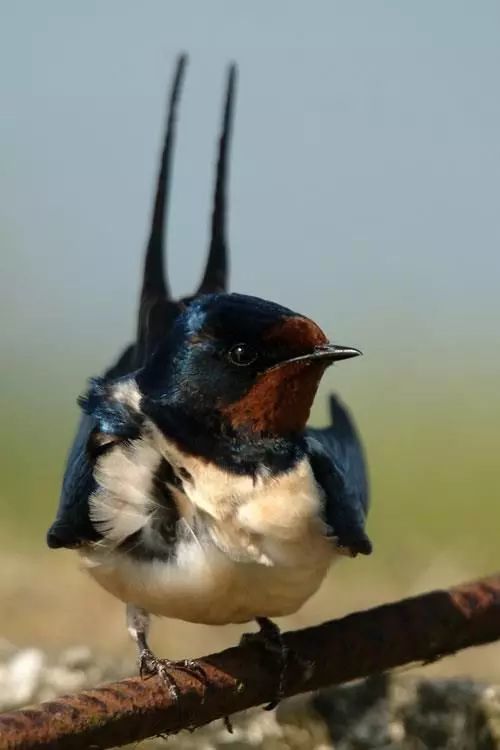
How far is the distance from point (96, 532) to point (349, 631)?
0.27 meters

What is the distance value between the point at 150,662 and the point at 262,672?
122 mm

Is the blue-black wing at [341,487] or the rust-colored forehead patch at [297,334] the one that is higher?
the rust-colored forehead patch at [297,334]

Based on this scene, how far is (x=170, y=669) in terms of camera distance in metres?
1.44

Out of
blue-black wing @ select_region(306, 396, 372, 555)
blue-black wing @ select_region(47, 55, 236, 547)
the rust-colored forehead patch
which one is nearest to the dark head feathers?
blue-black wing @ select_region(47, 55, 236, 547)

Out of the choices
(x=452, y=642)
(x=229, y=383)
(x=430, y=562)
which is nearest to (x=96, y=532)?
(x=229, y=383)

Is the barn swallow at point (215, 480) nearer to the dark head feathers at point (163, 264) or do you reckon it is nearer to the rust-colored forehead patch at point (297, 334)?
the rust-colored forehead patch at point (297, 334)

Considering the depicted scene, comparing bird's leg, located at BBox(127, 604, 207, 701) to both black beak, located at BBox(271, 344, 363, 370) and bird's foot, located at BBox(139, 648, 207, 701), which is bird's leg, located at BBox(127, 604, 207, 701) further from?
black beak, located at BBox(271, 344, 363, 370)

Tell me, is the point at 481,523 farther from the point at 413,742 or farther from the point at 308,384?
the point at 308,384

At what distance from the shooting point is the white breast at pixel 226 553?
1.58m

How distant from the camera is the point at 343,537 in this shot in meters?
1.67

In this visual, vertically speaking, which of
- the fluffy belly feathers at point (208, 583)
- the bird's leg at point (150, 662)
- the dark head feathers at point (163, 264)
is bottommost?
the bird's leg at point (150, 662)

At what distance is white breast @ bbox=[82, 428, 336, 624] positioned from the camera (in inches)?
62.2

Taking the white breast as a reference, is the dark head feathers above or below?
above

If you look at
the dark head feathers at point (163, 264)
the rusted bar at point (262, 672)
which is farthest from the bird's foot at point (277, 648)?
the dark head feathers at point (163, 264)
